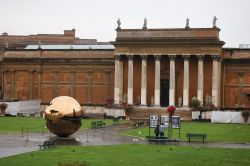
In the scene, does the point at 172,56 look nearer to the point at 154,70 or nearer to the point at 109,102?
the point at 154,70

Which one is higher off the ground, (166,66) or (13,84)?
(166,66)

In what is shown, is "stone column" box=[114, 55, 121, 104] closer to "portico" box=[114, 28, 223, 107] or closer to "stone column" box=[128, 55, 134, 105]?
"portico" box=[114, 28, 223, 107]

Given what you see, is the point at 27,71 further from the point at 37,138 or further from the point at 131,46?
the point at 37,138

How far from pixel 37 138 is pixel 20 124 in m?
14.4

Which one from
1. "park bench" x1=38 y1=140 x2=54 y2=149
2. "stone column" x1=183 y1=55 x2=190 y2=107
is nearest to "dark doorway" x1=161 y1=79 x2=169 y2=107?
"stone column" x1=183 y1=55 x2=190 y2=107

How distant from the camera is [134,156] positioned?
32938 millimetres

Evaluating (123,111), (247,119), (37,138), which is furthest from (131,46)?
(37,138)

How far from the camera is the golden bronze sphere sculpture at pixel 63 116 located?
40219 millimetres

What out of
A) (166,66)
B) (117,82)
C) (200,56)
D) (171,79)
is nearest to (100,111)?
(117,82)

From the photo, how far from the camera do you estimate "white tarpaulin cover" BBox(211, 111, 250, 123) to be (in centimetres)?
6475

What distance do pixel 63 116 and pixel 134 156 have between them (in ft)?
29.3

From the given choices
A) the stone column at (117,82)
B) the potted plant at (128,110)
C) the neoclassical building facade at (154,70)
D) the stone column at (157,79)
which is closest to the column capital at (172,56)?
the neoclassical building facade at (154,70)

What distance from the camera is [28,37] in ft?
421

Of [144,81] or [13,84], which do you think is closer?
[144,81]
